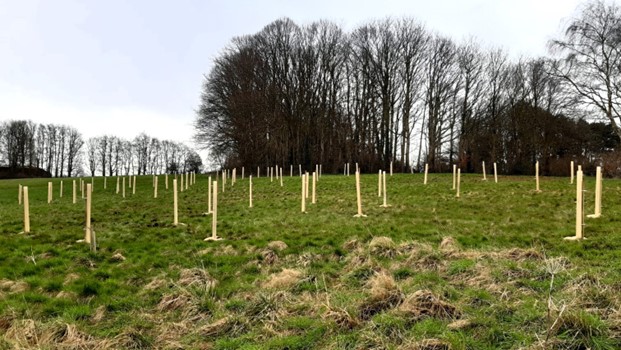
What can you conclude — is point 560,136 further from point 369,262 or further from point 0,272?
point 0,272

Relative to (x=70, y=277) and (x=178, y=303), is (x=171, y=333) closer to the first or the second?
(x=178, y=303)

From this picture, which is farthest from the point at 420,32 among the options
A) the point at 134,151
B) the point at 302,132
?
the point at 134,151

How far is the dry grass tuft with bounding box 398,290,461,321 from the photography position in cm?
417

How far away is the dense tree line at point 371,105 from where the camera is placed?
131 ft

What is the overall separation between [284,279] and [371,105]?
4199cm

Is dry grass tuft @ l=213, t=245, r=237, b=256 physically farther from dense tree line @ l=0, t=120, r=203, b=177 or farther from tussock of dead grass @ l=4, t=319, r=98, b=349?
dense tree line @ l=0, t=120, r=203, b=177

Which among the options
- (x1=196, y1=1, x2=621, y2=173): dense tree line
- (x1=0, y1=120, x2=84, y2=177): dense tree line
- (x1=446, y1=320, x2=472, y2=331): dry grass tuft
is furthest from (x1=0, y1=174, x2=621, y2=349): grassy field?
(x1=0, y1=120, x2=84, y2=177): dense tree line

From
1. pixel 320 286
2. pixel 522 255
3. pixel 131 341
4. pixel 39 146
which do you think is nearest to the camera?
pixel 131 341

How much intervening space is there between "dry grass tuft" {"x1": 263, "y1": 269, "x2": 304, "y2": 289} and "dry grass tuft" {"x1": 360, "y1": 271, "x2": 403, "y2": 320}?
1392 millimetres

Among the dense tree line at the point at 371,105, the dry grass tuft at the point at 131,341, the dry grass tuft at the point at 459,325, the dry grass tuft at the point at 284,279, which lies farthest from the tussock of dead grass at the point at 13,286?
the dense tree line at the point at 371,105

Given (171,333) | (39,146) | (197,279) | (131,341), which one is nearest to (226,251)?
(197,279)

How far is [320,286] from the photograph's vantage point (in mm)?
5676

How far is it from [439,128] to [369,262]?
4015 cm

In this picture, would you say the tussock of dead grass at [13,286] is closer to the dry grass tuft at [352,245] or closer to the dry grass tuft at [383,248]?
the dry grass tuft at [352,245]
